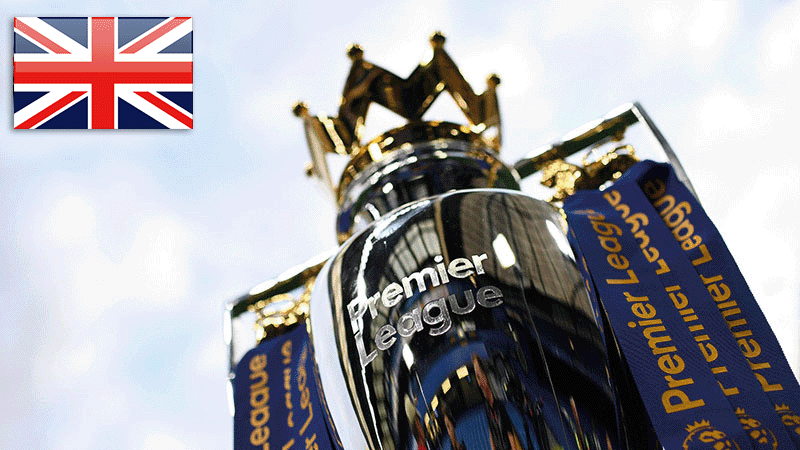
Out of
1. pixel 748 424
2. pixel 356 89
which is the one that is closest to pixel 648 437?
pixel 748 424

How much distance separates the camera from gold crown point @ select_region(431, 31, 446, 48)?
1.23m

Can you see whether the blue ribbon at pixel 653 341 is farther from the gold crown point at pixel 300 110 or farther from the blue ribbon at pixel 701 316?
the gold crown point at pixel 300 110

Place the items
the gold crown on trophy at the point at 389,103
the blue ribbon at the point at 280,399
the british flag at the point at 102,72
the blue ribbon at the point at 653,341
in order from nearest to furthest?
the blue ribbon at the point at 653,341 → the blue ribbon at the point at 280,399 → the gold crown on trophy at the point at 389,103 → the british flag at the point at 102,72

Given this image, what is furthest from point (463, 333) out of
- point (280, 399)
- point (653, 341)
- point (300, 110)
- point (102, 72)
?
point (102, 72)

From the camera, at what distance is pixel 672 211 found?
1062mm

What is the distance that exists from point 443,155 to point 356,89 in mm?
165

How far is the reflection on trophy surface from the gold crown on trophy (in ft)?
0.19

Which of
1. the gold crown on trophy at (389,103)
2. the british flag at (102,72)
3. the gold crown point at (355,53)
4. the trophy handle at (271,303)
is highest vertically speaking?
the british flag at (102,72)

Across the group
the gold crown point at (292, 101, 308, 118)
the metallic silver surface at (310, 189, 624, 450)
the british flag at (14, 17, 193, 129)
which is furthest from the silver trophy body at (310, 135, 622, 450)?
the british flag at (14, 17, 193, 129)

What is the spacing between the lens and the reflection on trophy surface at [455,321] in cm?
83

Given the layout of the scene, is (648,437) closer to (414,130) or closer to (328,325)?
(328,325)

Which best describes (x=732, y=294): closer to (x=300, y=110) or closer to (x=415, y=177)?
(x=415, y=177)

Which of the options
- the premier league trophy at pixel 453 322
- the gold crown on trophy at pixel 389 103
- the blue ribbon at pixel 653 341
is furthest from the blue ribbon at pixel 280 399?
the blue ribbon at pixel 653 341

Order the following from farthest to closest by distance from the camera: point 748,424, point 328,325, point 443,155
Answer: point 443,155
point 328,325
point 748,424
